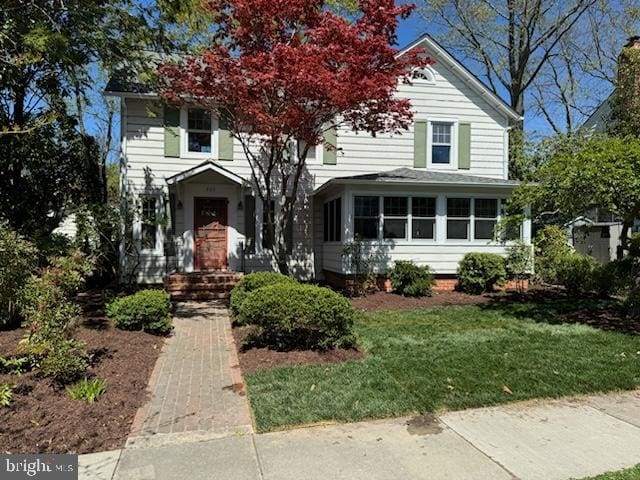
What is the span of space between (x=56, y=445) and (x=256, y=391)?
1.97 metres

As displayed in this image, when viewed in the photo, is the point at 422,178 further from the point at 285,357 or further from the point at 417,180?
the point at 285,357

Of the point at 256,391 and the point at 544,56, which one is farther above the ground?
the point at 544,56

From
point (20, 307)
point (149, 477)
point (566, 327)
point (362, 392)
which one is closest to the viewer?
point (149, 477)

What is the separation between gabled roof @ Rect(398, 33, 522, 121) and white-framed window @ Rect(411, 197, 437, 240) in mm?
4561

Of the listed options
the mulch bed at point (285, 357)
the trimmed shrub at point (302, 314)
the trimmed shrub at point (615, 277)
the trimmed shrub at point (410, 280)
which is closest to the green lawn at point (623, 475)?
the mulch bed at point (285, 357)

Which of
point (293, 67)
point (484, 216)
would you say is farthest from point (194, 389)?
point (484, 216)

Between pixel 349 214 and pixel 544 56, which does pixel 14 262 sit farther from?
pixel 544 56

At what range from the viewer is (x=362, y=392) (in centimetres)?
517

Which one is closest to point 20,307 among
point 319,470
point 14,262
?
point 14,262

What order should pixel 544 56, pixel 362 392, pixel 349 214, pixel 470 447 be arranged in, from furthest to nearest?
pixel 544 56
pixel 349 214
pixel 362 392
pixel 470 447

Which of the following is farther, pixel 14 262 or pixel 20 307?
pixel 20 307

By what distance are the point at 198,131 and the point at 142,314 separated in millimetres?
7441

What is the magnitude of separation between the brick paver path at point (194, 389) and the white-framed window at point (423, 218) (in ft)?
21.4

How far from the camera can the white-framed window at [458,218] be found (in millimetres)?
13500
